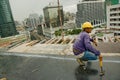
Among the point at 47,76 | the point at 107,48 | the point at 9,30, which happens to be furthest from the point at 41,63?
the point at 9,30

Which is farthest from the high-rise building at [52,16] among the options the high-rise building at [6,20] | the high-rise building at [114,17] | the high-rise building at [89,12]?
the high-rise building at [114,17]

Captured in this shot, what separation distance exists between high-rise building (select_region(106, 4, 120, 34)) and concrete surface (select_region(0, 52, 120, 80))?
38095 millimetres

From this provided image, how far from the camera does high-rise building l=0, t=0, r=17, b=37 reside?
68.0 metres

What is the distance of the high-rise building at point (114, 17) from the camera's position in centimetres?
3764

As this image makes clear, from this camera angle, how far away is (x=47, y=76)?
331cm

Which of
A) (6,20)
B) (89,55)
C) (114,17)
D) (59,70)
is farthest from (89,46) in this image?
(6,20)

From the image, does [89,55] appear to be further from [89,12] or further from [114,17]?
[89,12]

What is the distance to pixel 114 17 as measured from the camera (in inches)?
1542

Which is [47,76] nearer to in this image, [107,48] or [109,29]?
[107,48]

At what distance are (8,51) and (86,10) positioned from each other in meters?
76.6

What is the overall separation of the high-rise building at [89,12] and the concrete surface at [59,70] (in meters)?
76.0

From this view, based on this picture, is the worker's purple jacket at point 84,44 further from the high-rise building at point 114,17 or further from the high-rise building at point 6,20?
the high-rise building at point 6,20

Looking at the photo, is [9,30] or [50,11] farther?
[50,11]

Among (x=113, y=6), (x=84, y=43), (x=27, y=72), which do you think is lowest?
(x=27, y=72)
